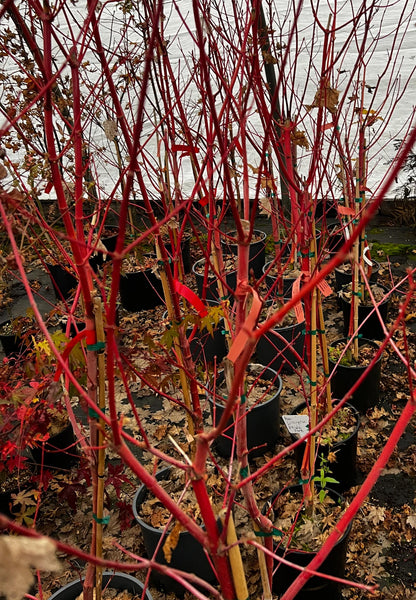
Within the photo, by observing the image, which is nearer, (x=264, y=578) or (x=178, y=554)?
(x=264, y=578)

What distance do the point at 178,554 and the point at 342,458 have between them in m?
0.91

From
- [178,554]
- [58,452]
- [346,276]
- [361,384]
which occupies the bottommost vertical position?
[178,554]

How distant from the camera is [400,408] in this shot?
303 cm

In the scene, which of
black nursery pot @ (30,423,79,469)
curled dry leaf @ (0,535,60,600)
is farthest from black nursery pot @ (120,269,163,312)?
curled dry leaf @ (0,535,60,600)

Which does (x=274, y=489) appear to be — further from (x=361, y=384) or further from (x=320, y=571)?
(x=361, y=384)

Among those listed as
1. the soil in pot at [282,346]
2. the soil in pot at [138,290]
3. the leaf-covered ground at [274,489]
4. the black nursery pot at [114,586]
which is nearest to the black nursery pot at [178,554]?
the leaf-covered ground at [274,489]

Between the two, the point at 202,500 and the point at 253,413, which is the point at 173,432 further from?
Result: the point at 202,500

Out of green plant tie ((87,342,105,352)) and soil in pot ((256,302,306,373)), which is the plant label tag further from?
soil in pot ((256,302,306,373))

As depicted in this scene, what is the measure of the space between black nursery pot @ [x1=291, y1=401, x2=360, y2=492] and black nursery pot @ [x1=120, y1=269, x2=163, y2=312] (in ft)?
7.55

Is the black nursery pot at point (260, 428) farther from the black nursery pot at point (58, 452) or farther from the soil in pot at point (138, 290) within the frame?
the soil in pot at point (138, 290)

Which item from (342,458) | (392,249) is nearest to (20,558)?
(342,458)

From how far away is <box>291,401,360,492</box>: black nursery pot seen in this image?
2.41 meters

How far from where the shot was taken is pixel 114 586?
74.7 inches

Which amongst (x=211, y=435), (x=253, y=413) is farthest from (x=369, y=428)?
(x=211, y=435)
